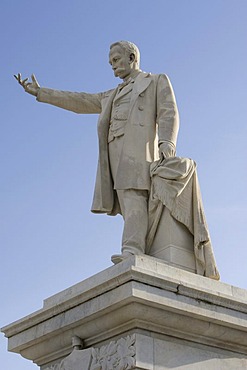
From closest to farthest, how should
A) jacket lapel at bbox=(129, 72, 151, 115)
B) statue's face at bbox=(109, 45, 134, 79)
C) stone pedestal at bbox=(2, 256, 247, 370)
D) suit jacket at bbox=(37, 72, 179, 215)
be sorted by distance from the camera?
stone pedestal at bbox=(2, 256, 247, 370) → suit jacket at bbox=(37, 72, 179, 215) → jacket lapel at bbox=(129, 72, 151, 115) → statue's face at bbox=(109, 45, 134, 79)

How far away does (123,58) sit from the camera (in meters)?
9.82

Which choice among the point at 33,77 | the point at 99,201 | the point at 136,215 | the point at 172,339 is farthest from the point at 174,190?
the point at 33,77

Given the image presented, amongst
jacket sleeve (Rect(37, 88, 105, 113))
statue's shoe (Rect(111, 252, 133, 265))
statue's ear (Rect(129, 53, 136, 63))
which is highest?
statue's ear (Rect(129, 53, 136, 63))

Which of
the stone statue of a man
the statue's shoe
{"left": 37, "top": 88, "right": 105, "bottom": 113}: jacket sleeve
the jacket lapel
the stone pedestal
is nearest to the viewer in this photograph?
the stone pedestal

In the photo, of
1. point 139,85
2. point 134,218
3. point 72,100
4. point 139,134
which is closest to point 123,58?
point 139,85

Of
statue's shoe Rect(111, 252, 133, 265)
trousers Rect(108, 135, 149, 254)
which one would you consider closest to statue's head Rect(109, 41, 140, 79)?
trousers Rect(108, 135, 149, 254)

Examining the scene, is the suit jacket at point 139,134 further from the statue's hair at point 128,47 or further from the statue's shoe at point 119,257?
the statue's shoe at point 119,257

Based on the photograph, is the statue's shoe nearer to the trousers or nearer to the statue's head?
the trousers

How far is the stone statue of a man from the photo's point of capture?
8867 mm

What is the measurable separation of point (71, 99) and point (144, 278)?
375cm

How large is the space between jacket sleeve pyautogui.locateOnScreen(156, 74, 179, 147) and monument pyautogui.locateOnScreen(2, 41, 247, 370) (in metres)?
0.01

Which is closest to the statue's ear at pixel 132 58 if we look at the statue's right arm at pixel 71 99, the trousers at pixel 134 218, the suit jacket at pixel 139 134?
the suit jacket at pixel 139 134

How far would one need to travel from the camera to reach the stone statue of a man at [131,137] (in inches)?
349

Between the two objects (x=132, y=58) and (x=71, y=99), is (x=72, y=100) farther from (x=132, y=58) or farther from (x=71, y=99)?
(x=132, y=58)
